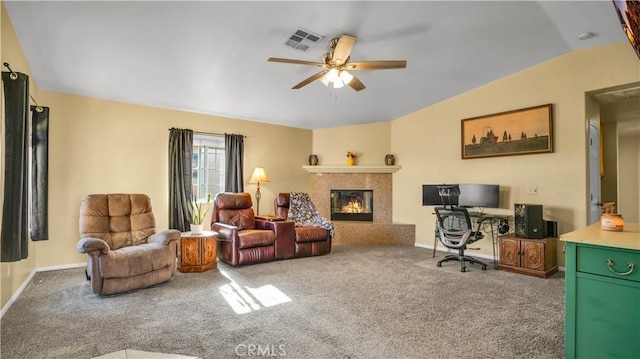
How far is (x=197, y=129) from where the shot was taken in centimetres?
531

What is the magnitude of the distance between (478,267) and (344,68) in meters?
3.25

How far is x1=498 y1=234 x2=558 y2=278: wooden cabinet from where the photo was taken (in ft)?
12.5

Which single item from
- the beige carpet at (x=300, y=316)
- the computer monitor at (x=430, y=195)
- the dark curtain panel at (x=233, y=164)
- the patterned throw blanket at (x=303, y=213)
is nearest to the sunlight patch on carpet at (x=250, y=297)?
the beige carpet at (x=300, y=316)

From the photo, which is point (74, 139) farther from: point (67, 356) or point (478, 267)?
point (478, 267)

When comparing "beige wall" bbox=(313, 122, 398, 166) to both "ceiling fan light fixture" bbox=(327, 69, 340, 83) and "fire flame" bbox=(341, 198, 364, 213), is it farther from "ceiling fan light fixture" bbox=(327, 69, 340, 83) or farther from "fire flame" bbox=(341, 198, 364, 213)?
"ceiling fan light fixture" bbox=(327, 69, 340, 83)

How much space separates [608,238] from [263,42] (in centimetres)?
336

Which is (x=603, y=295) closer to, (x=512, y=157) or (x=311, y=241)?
(x=512, y=157)

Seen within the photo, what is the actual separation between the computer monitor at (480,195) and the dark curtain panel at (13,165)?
5.31 metres

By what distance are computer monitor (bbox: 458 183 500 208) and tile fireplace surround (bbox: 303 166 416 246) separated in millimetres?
1259

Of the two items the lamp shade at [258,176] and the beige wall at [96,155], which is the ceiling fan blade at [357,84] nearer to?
the lamp shade at [258,176]

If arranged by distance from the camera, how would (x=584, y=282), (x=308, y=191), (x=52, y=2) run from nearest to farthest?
(x=584, y=282)
(x=52, y=2)
(x=308, y=191)

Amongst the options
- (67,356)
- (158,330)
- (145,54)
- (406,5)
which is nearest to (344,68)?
(406,5)

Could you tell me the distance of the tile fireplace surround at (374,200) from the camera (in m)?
5.93

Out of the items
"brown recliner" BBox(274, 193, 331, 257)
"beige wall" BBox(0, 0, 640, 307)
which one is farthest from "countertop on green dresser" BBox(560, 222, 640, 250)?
"brown recliner" BBox(274, 193, 331, 257)
